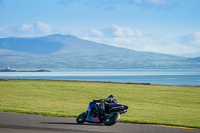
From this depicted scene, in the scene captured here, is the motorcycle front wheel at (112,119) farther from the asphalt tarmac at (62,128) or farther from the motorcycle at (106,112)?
the asphalt tarmac at (62,128)

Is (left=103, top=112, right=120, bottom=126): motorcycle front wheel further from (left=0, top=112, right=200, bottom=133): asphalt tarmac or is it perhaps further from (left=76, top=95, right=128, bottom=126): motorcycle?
(left=0, top=112, right=200, bottom=133): asphalt tarmac

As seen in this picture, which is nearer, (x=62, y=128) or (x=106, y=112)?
(x=62, y=128)

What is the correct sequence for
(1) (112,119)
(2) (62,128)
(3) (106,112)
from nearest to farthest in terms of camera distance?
1. (2) (62,128)
2. (1) (112,119)
3. (3) (106,112)

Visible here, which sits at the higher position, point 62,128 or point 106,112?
point 106,112

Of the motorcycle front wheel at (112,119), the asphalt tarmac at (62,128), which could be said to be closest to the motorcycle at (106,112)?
the motorcycle front wheel at (112,119)

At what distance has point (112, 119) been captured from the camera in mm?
14336

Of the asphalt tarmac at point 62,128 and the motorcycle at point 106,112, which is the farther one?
the motorcycle at point 106,112

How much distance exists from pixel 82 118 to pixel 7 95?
16.6 m

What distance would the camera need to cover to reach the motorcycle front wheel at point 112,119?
14.2 meters

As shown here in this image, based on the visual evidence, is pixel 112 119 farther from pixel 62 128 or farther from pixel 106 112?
pixel 62 128

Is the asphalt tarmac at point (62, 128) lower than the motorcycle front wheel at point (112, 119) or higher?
lower

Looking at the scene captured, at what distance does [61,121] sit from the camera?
15.8m

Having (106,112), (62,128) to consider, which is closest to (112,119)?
(106,112)

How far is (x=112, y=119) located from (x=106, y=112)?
0.43m
